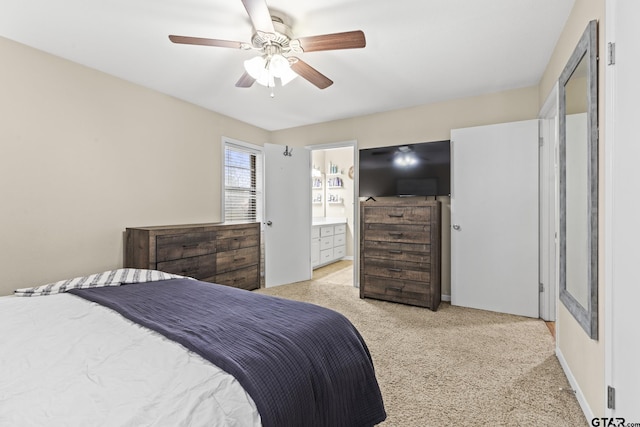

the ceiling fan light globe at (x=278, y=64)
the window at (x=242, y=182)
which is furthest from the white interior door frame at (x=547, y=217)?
the window at (x=242, y=182)

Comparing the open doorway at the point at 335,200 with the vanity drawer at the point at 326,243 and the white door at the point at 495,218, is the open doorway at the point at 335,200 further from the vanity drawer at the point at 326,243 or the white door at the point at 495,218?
the white door at the point at 495,218

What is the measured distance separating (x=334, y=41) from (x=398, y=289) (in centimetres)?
270

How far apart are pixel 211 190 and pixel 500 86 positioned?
12.0 feet

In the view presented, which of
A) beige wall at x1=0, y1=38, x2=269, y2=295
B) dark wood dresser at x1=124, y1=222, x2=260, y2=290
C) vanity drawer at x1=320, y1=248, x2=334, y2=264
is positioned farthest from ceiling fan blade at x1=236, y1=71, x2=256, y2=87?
vanity drawer at x1=320, y1=248, x2=334, y2=264

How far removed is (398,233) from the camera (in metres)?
3.55

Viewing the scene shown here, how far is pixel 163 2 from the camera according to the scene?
1951mm

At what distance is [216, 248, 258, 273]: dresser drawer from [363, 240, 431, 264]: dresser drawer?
150 cm

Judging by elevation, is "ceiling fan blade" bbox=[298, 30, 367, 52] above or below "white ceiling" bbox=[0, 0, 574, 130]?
below

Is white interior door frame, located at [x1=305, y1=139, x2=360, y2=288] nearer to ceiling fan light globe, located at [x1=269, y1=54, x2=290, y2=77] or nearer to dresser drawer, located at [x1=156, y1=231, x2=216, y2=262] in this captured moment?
dresser drawer, located at [x1=156, y1=231, x2=216, y2=262]

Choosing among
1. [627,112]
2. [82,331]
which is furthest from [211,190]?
[627,112]

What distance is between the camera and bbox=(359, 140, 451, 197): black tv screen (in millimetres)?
3625

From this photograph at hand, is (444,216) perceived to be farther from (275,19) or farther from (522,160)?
(275,19)

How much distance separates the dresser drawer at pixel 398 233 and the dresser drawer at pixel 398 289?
1.60 feet

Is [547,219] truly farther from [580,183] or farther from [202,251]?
[202,251]
